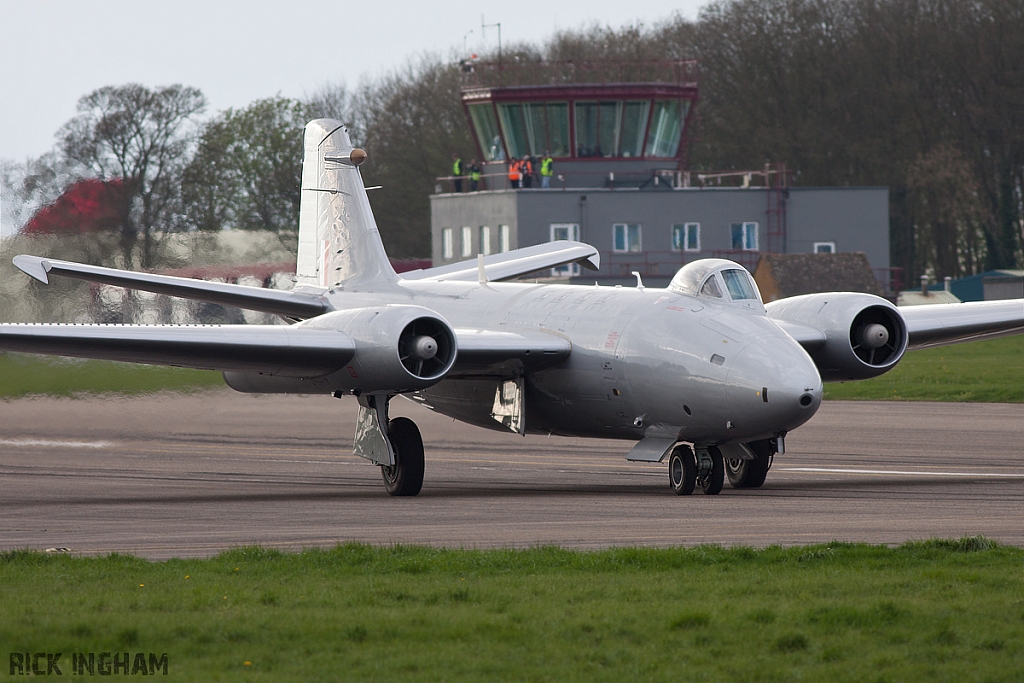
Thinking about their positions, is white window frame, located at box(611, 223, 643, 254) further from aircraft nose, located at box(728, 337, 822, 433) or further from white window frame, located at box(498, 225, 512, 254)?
aircraft nose, located at box(728, 337, 822, 433)

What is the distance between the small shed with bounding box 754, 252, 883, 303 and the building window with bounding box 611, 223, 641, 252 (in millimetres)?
4683

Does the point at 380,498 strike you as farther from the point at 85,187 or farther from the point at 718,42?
the point at 718,42

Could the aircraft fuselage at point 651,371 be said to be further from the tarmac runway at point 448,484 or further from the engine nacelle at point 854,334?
the engine nacelle at point 854,334

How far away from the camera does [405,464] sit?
19.2 m

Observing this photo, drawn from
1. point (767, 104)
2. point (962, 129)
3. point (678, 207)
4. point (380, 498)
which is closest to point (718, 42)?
point (767, 104)

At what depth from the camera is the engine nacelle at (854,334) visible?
19453 mm

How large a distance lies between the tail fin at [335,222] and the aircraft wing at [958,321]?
330 inches

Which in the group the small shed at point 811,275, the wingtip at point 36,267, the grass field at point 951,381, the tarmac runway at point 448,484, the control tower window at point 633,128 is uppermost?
the control tower window at point 633,128

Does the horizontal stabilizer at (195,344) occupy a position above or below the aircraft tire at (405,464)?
above

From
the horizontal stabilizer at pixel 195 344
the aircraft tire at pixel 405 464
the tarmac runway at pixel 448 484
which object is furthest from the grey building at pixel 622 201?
the horizontal stabilizer at pixel 195 344

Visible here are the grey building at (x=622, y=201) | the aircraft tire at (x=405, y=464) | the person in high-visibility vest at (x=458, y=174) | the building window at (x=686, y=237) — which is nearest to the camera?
the aircraft tire at (x=405, y=464)

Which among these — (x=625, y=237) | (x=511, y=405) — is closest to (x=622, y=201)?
(x=625, y=237)

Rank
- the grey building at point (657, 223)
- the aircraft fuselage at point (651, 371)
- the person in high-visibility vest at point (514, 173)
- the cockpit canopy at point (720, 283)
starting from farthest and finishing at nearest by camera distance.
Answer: the grey building at point (657, 223) → the person in high-visibility vest at point (514, 173) → the cockpit canopy at point (720, 283) → the aircraft fuselage at point (651, 371)

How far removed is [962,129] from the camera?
3068 inches
